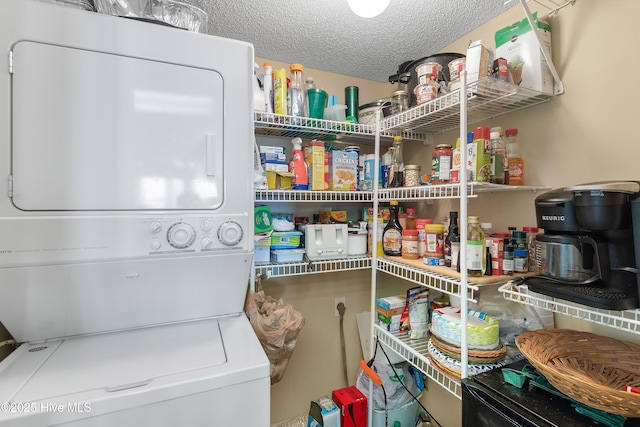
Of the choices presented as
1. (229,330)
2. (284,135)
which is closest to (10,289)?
(229,330)

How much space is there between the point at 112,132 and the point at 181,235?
1.13ft

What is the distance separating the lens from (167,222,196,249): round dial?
2.86ft

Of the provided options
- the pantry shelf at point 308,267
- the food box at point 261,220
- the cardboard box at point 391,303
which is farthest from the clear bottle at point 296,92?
the cardboard box at point 391,303

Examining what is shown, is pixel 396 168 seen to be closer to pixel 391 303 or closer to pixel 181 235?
pixel 391 303

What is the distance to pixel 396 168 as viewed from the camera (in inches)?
63.2

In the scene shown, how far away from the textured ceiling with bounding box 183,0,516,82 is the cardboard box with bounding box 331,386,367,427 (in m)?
1.95

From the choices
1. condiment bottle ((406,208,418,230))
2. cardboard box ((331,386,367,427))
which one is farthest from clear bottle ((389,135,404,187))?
cardboard box ((331,386,367,427))

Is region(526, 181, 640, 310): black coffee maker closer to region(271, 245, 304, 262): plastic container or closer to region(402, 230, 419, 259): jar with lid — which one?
region(402, 230, 419, 259): jar with lid

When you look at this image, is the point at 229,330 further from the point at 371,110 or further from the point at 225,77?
the point at 371,110

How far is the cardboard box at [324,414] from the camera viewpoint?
1.55m

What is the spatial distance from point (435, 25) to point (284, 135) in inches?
37.2

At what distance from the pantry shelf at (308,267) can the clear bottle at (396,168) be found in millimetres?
451

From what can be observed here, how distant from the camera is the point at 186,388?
678mm

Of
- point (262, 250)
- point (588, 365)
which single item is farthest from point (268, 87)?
point (588, 365)
